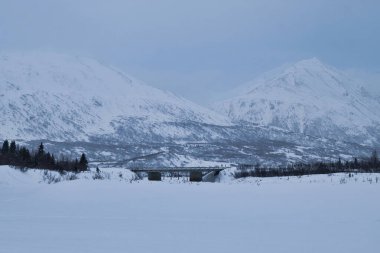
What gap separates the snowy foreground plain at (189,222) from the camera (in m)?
8.99

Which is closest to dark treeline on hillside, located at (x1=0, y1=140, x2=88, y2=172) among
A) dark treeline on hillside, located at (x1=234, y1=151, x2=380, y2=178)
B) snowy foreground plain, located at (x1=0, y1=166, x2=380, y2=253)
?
dark treeline on hillside, located at (x1=234, y1=151, x2=380, y2=178)

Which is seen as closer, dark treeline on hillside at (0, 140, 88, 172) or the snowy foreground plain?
the snowy foreground plain

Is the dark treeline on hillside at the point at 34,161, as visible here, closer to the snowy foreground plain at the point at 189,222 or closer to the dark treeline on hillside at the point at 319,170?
the dark treeline on hillside at the point at 319,170

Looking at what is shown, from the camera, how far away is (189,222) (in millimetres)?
12000

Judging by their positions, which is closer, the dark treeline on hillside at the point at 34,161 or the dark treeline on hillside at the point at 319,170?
the dark treeline on hillside at the point at 34,161

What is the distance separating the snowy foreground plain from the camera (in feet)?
29.5

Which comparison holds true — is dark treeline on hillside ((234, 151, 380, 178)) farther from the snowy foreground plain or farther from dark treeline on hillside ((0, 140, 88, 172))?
the snowy foreground plain

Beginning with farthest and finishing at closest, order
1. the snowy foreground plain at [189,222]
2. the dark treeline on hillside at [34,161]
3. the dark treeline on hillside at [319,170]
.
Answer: the dark treeline on hillside at [319,170], the dark treeline on hillside at [34,161], the snowy foreground plain at [189,222]

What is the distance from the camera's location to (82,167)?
80812mm

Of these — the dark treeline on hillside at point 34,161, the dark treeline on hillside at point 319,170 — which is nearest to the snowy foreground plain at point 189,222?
the dark treeline on hillside at point 34,161

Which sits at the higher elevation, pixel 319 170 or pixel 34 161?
pixel 319 170

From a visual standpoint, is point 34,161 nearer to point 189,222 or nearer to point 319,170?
point 319,170

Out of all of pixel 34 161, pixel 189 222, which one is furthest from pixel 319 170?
pixel 189 222

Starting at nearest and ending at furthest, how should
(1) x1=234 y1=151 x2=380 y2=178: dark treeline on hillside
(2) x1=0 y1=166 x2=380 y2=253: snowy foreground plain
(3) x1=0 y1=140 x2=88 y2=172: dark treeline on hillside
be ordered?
(2) x1=0 y1=166 x2=380 y2=253: snowy foreground plain, (3) x1=0 y1=140 x2=88 y2=172: dark treeline on hillside, (1) x1=234 y1=151 x2=380 y2=178: dark treeline on hillside
